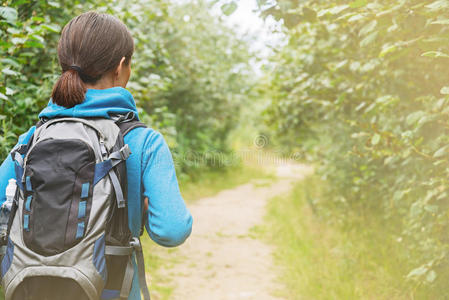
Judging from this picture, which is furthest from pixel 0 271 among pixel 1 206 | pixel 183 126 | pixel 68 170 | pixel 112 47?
pixel 183 126

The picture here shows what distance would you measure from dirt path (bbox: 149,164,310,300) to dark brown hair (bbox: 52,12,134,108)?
3178 mm

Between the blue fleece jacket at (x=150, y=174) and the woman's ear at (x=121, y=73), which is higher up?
the woman's ear at (x=121, y=73)

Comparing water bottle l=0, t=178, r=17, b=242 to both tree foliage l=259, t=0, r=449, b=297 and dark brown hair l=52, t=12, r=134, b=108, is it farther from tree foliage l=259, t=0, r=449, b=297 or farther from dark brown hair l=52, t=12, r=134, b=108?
tree foliage l=259, t=0, r=449, b=297

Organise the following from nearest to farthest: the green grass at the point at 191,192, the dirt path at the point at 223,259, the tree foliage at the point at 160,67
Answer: the tree foliage at the point at 160,67, the dirt path at the point at 223,259, the green grass at the point at 191,192

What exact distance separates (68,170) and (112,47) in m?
0.42

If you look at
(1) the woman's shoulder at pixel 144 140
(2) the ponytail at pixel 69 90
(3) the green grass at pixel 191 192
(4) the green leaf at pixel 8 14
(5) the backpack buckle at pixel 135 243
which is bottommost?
(3) the green grass at pixel 191 192

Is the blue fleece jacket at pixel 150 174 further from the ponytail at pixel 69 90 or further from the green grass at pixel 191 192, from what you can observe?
the green grass at pixel 191 192

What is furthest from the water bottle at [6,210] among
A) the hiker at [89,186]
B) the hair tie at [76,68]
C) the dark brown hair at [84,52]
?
the hair tie at [76,68]

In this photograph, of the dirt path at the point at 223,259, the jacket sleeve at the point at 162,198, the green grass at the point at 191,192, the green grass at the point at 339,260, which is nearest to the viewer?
the jacket sleeve at the point at 162,198

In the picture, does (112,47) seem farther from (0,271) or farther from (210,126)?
(210,126)

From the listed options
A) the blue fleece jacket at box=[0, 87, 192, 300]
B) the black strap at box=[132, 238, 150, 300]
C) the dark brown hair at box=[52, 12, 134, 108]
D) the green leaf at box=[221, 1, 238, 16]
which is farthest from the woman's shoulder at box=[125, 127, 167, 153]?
the green leaf at box=[221, 1, 238, 16]

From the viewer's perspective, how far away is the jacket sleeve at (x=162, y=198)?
1330 millimetres

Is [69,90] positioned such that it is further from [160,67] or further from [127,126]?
[160,67]

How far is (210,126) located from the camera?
36.2 ft
